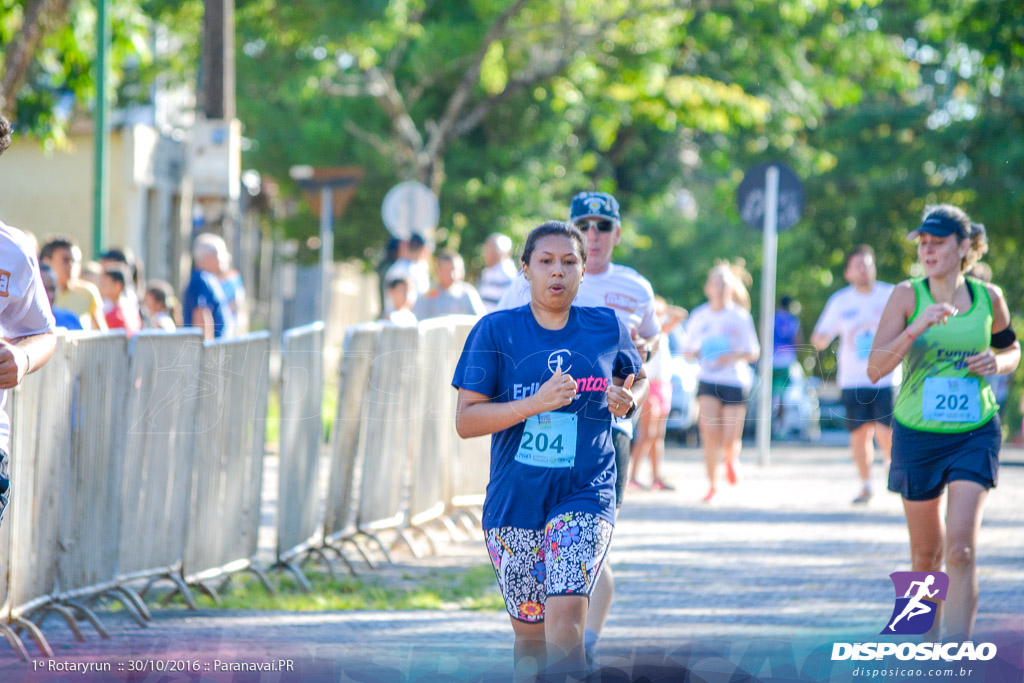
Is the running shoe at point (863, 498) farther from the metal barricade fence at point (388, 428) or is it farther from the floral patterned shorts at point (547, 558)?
the floral patterned shorts at point (547, 558)

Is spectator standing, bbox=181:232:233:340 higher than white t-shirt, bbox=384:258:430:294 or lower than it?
lower

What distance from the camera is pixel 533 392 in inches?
183

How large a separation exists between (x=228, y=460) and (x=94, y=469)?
1036 mm

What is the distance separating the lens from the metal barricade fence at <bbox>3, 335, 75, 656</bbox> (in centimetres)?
609

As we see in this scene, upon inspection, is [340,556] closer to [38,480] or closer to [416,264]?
[38,480]

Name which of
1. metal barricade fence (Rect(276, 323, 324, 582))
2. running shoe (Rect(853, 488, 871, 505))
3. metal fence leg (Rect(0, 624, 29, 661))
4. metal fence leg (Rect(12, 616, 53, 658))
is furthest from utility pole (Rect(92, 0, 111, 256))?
metal fence leg (Rect(0, 624, 29, 661))

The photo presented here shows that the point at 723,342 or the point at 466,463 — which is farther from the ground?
the point at 723,342

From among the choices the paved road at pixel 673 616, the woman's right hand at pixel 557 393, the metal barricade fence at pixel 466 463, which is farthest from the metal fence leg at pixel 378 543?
the woman's right hand at pixel 557 393

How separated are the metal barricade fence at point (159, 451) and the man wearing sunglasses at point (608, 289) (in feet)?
6.71

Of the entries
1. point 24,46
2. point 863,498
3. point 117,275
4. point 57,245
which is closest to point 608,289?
point 57,245

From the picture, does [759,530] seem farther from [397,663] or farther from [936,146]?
[936,146]

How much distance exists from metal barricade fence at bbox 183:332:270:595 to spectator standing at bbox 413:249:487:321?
4.46m

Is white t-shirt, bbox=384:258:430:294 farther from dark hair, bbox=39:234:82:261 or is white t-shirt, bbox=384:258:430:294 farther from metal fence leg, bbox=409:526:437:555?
dark hair, bbox=39:234:82:261

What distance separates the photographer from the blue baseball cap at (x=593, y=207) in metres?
6.03
